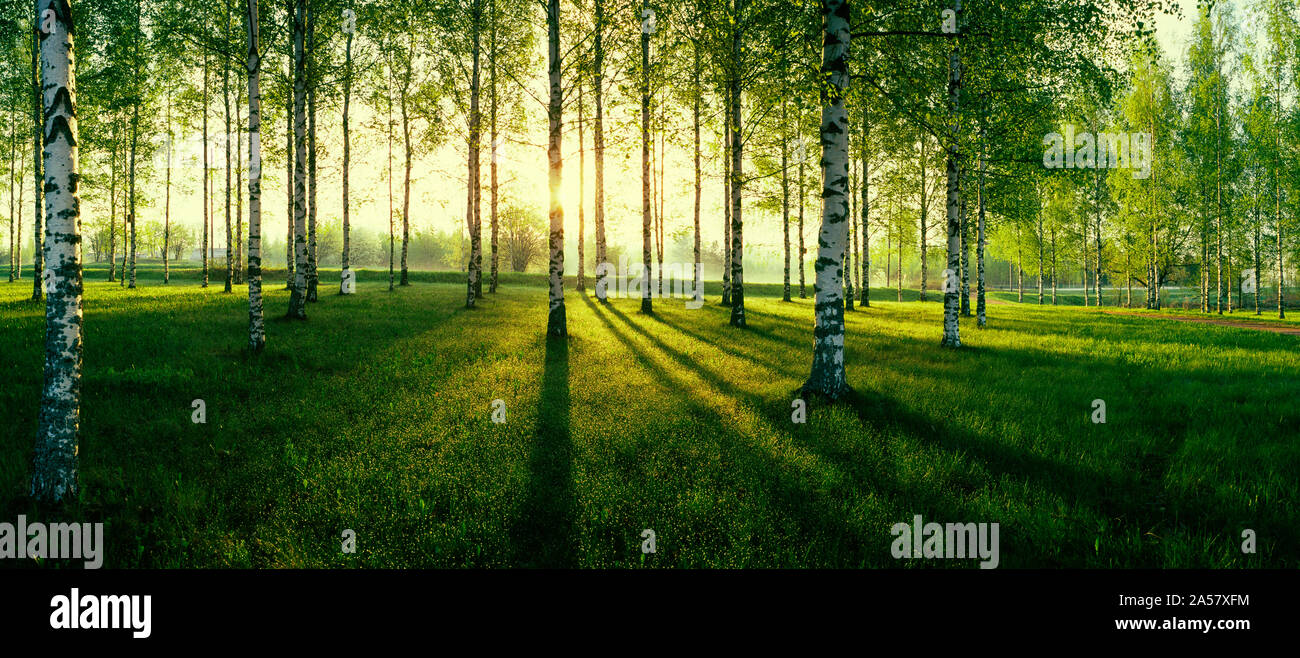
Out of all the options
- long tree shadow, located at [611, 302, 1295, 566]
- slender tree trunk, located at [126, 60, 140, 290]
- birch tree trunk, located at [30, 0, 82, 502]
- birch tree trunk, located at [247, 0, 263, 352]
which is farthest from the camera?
slender tree trunk, located at [126, 60, 140, 290]

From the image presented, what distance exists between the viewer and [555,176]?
1436 cm

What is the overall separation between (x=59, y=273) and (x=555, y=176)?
36.0 feet

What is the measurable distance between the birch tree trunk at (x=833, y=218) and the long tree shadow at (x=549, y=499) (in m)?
4.32

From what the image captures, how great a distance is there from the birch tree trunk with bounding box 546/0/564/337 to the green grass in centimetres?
276

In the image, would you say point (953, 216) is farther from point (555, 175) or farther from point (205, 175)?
point (205, 175)

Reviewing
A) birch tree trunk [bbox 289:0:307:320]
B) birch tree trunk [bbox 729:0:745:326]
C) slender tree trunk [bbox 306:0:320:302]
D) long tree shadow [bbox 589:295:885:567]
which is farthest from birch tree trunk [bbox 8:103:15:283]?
long tree shadow [bbox 589:295:885:567]

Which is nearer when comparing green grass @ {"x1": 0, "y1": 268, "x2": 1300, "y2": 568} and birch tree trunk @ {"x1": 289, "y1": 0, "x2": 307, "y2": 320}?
green grass @ {"x1": 0, "y1": 268, "x2": 1300, "y2": 568}

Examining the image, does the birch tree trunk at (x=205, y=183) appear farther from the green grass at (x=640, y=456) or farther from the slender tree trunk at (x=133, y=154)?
the green grass at (x=640, y=456)

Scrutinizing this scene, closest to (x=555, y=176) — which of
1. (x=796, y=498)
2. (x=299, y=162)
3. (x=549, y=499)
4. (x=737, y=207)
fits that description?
(x=737, y=207)

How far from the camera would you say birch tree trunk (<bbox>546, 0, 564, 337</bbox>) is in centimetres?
1412

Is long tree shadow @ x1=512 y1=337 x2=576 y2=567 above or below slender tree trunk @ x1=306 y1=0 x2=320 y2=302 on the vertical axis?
below

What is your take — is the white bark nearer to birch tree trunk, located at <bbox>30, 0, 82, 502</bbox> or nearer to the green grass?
the green grass
